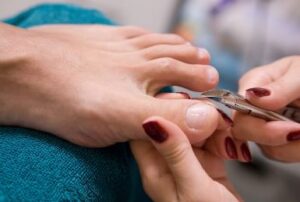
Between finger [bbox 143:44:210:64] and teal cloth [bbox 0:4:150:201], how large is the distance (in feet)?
0.55

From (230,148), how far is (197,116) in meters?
0.10

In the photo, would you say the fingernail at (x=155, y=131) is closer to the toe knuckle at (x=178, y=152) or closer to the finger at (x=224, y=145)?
the toe knuckle at (x=178, y=152)

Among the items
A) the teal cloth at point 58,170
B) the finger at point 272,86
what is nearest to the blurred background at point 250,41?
the finger at point 272,86

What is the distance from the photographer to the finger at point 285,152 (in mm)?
559

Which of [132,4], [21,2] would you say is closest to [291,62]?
[132,4]

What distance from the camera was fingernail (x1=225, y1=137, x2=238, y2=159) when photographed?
0.55 metres

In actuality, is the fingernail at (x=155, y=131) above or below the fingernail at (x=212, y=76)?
below

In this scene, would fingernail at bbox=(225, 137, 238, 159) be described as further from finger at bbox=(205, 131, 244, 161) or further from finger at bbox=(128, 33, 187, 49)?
finger at bbox=(128, 33, 187, 49)

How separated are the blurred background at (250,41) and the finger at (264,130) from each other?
1.95 ft

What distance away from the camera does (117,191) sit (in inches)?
20.8

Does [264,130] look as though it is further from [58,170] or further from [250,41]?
[250,41]

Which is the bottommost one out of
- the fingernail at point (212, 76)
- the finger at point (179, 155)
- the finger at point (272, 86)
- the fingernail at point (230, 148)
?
the fingernail at point (230, 148)

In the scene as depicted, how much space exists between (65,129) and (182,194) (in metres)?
0.18

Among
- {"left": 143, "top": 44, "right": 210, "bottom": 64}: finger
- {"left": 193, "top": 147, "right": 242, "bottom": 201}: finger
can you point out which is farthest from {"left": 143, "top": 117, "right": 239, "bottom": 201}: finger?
{"left": 143, "top": 44, "right": 210, "bottom": 64}: finger
